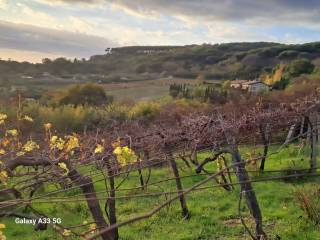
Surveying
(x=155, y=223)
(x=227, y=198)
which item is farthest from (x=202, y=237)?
(x=227, y=198)

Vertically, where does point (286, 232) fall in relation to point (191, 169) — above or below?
above

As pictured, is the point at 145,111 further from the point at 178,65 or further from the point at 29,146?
the point at 178,65

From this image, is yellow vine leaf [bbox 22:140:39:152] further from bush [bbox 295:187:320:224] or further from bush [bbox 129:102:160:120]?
bush [bbox 129:102:160:120]

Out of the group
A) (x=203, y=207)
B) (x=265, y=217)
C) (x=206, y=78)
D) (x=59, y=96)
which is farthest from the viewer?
(x=206, y=78)

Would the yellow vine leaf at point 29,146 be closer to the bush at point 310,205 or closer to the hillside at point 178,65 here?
the bush at point 310,205

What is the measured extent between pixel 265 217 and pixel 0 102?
1681 centimetres

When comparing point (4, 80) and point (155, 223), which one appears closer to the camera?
point (155, 223)

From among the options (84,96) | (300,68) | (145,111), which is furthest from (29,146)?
(300,68)

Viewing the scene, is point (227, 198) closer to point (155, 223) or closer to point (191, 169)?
point (155, 223)

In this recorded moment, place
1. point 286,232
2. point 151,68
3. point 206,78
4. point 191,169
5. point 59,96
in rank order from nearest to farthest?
1. point 286,232
2. point 191,169
3. point 59,96
4. point 206,78
5. point 151,68

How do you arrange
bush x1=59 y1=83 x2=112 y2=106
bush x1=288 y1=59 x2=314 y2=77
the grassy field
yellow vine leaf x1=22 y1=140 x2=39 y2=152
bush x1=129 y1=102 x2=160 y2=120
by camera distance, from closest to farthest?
yellow vine leaf x1=22 y1=140 x2=39 y2=152 → the grassy field → bush x1=129 y1=102 x2=160 y2=120 → bush x1=59 y1=83 x2=112 y2=106 → bush x1=288 y1=59 x2=314 y2=77

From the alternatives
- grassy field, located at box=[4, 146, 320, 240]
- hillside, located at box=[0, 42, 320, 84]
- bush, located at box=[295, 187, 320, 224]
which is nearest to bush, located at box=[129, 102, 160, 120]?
grassy field, located at box=[4, 146, 320, 240]

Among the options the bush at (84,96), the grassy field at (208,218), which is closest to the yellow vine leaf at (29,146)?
the grassy field at (208,218)

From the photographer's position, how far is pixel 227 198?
10.3 m
